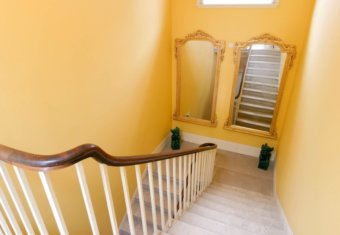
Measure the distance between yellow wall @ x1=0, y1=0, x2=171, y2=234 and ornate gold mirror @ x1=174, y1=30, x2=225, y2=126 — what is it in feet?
2.38

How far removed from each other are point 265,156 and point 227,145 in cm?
81

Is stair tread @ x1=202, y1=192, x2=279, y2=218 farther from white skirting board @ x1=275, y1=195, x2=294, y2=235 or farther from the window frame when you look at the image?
the window frame

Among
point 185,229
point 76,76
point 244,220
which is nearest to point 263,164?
point 244,220

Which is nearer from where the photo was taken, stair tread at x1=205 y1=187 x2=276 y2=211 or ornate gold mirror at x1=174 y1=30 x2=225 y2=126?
stair tread at x1=205 y1=187 x2=276 y2=211

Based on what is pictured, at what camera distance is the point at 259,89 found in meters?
3.82

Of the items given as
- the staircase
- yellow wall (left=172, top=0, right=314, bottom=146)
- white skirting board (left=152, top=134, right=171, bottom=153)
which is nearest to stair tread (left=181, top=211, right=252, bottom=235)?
the staircase

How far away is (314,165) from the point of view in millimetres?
1850

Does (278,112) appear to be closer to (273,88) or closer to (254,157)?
(273,88)

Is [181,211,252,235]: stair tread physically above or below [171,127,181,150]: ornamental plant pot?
below

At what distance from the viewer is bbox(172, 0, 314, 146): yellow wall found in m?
3.04

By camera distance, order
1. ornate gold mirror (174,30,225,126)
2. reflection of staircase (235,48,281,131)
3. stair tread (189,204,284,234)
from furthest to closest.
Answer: ornate gold mirror (174,30,225,126), reflection of staircase (235,48,281,131), stair tread (189,204,284,234)

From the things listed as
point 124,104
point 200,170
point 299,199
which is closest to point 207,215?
point 200,170

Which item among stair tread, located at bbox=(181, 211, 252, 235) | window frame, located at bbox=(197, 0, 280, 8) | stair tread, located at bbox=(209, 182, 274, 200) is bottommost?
stair tread, located at bbox=(209, 182, 274, 200)

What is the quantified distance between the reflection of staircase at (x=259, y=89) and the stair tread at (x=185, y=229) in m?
2.54
